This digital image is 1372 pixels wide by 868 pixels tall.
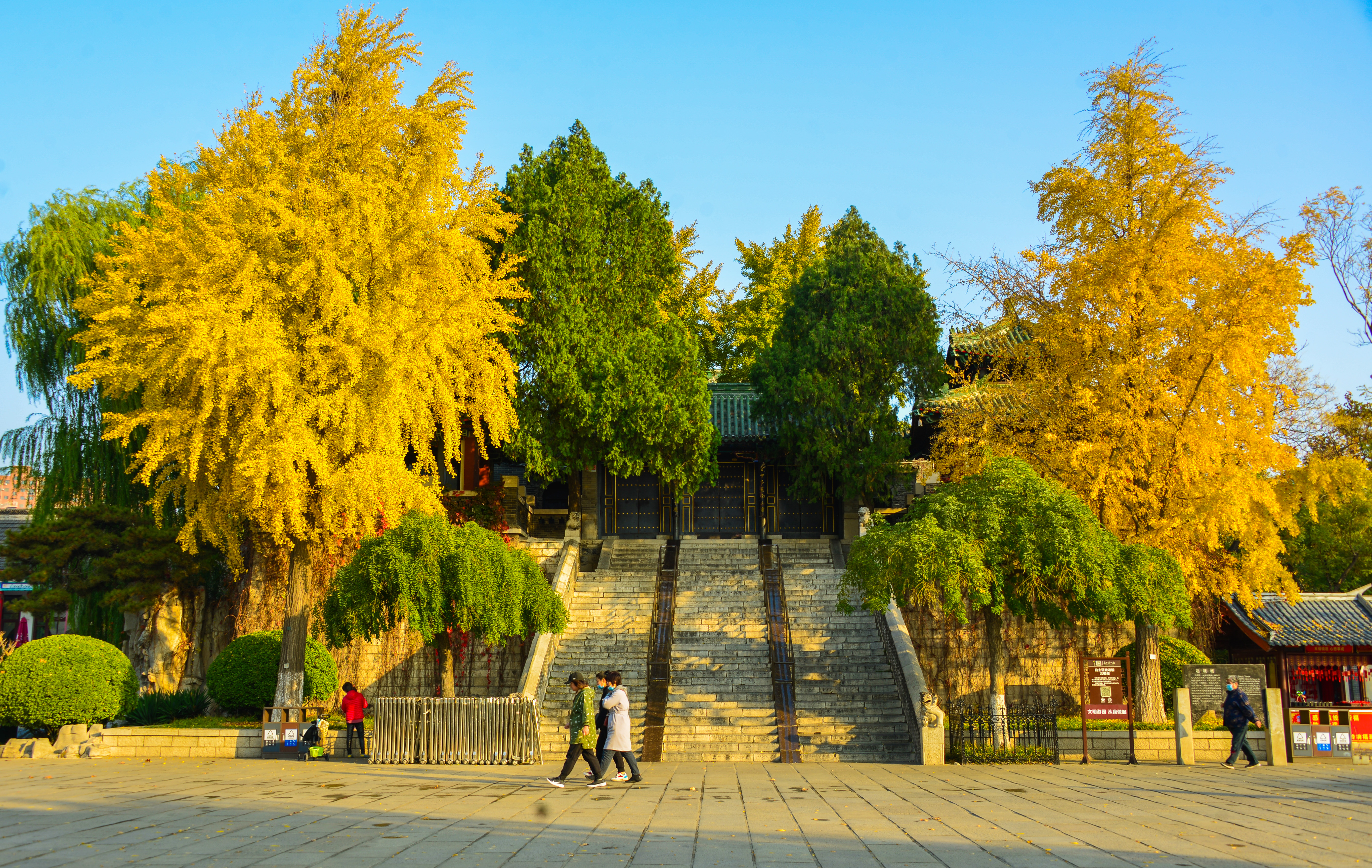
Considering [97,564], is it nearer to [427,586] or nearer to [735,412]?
[427,586]

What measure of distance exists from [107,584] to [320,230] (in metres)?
10.0

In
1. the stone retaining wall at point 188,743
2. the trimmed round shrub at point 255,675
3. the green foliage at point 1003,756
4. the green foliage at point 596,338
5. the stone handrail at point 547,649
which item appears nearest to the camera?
the green foliage at point 1003,756

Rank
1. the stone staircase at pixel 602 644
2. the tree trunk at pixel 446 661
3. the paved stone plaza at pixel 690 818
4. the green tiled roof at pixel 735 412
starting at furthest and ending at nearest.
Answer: the green tiled roof at pixel 735 412, the stone staircase at pixel 602 644, the tree trunk at pixel 446 661, the paved stone plaza at pixel 690 818

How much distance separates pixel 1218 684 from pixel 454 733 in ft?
39.3

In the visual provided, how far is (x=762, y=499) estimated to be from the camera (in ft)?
92.1

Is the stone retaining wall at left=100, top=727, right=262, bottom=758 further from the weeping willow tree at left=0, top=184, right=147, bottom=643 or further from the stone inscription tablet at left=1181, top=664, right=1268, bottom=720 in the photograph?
the stone inscription tablet at left=1181, top=664, right=1268, bottom=720

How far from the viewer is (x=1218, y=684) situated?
14.8m

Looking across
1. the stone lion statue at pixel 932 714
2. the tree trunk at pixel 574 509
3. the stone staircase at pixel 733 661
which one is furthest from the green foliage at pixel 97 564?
the stone lion statue at pixel 932 714

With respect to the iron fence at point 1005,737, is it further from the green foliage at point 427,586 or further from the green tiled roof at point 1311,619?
the green tiled roof at point 1311,619

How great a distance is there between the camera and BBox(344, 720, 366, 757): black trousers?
14.4 m

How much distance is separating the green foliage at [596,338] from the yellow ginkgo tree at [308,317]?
5.37m

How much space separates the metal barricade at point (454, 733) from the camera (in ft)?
44.9

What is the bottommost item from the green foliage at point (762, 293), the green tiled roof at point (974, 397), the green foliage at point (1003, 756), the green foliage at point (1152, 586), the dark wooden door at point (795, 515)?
the green foliage at point (1003, 756)

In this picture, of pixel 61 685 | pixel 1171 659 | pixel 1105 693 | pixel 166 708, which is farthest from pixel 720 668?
pixel 61 685
